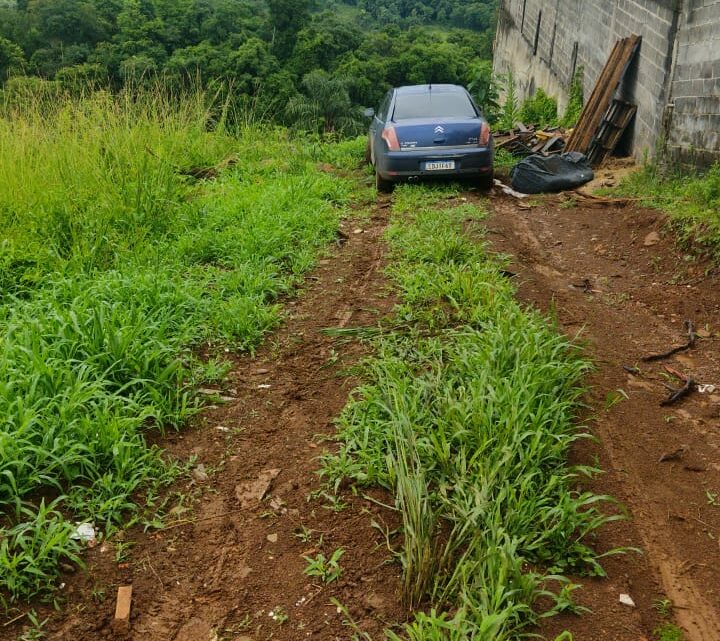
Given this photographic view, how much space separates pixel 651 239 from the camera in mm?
6977

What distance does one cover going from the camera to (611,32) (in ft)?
42.4

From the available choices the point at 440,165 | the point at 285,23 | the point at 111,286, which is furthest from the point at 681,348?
the point at 285,23

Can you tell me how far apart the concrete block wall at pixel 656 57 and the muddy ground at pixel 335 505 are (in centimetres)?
385

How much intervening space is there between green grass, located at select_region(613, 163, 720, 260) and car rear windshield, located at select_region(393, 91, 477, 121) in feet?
8.37

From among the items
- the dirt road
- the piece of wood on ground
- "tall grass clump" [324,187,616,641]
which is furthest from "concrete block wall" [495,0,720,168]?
the piece of wood on ground

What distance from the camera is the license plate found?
9422 mm

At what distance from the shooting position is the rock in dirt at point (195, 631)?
255cm

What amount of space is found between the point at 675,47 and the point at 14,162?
8.49m

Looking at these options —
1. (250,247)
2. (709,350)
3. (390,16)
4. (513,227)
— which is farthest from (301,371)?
(390,16)

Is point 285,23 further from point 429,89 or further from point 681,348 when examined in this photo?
point 681,348

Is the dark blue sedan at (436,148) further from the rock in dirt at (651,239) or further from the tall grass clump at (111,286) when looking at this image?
the rock in dirt at (651,239)

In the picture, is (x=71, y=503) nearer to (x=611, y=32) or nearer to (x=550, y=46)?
(x=611, y=32)

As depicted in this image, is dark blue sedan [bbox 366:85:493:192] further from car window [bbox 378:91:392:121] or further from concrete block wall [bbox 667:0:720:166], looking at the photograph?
concrete block wall [bbox 667:0:720:166]

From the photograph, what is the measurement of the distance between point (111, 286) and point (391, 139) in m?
5.60
